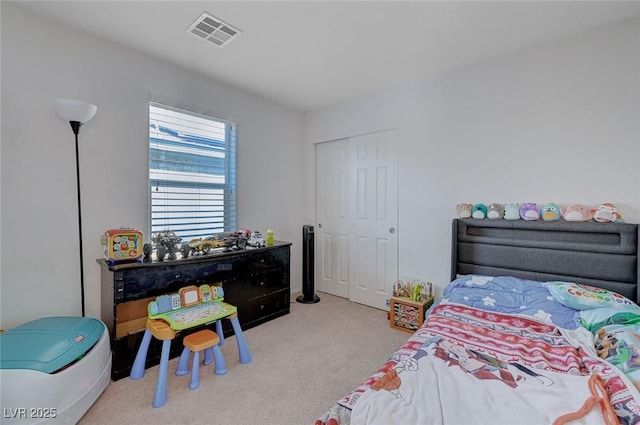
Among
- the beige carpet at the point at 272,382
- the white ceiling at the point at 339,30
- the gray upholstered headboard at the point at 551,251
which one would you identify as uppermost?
the white ceiling at the point at 339,30

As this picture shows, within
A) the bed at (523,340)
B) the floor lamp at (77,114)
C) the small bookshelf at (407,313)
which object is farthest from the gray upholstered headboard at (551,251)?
the floor lamp at (77,114)

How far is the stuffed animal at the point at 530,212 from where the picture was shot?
7.70 ft

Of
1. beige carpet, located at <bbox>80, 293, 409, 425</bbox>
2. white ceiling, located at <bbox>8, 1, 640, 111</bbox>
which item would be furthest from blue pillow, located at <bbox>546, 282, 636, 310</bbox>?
white ceiling, located at <bbox>8, 1, 640, 111</bbox>

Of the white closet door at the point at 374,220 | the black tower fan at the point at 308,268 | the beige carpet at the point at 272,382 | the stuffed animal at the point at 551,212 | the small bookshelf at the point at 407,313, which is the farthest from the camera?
the black tower fan at the point at 308,268

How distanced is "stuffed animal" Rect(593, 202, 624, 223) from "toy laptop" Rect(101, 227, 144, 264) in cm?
352

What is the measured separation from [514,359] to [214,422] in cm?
168

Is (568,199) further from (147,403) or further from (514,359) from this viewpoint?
(147,403)

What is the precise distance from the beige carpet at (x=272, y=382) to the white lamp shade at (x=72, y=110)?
1.91m

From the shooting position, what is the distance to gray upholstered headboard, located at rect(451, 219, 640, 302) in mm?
2008

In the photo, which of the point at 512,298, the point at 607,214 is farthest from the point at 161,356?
the point at 607,214

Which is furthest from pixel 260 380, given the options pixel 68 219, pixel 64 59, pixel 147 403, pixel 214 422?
pixel 64 59

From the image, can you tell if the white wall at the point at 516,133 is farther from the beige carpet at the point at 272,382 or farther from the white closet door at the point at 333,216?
the beige carpet at the point at 272,382

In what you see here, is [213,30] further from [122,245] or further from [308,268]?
[308,268]

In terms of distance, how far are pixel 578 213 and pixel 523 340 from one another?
125 cm
